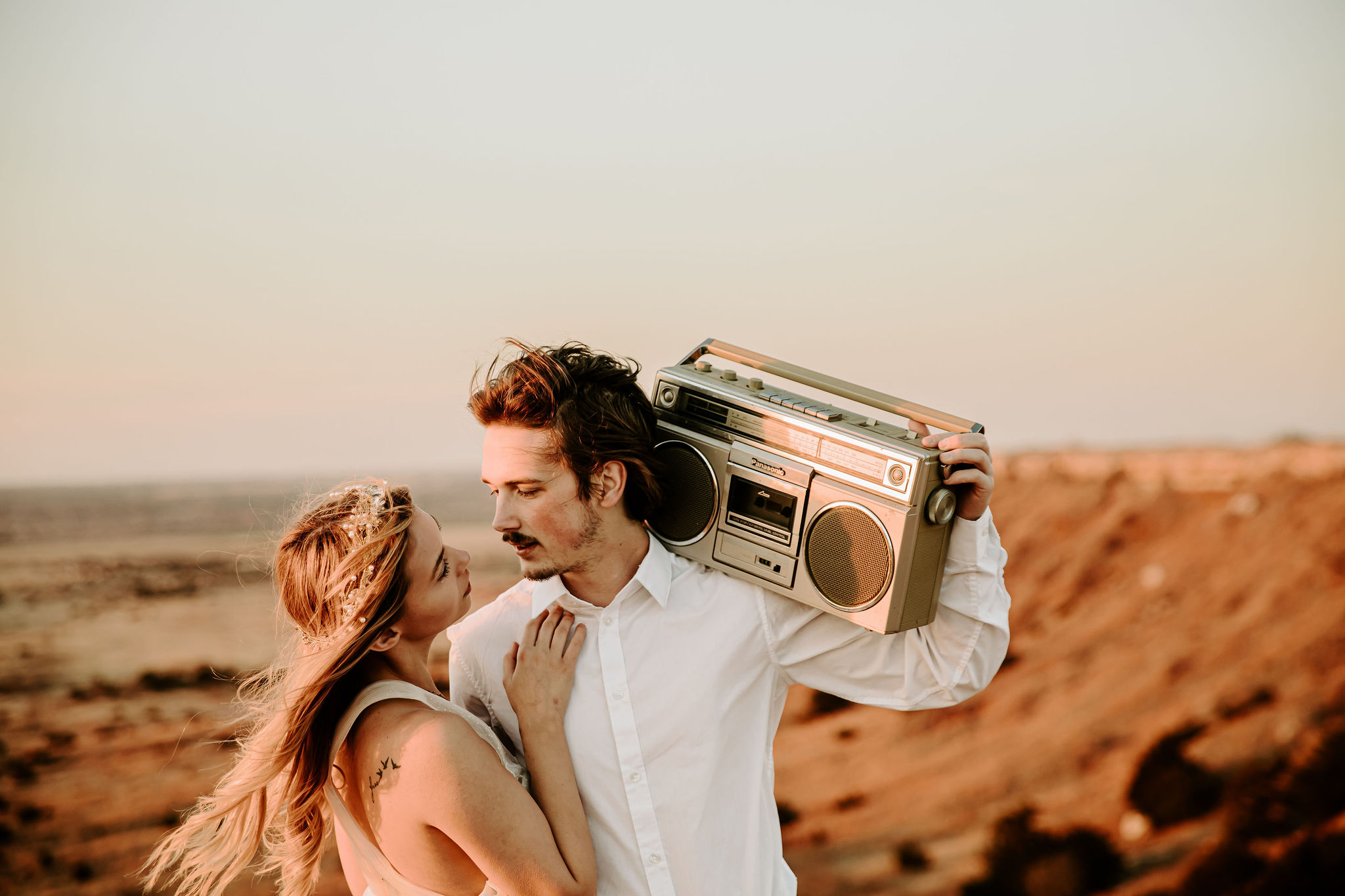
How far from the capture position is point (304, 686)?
5.92 feet

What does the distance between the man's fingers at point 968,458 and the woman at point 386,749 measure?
0.81 m

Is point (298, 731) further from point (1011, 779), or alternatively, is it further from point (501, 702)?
point (1011, 779)

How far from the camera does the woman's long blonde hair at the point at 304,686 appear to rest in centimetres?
181

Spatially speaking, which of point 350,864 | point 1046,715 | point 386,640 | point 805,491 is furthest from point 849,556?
point 1046,715

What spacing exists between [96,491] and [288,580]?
2228cm

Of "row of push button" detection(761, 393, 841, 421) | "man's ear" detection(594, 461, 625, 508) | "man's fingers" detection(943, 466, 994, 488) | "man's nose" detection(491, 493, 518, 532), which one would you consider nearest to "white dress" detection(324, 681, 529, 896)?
"man's nose" detection(491, 493, 518, 532)

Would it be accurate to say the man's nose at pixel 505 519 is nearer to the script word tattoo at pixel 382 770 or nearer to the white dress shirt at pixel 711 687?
the white dress shirt at pixel 711 687

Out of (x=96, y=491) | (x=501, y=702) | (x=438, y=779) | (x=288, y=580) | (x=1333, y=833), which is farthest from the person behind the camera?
(x=96, y=491)

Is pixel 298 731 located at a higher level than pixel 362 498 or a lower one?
lower

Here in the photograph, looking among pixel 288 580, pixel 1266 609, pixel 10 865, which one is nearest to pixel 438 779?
pixel 288 580

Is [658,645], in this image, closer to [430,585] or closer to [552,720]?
[552,720]

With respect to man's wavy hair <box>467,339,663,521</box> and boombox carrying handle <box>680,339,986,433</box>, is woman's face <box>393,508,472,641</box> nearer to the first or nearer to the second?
man's wavy hair <box>467,339,663,521</box>

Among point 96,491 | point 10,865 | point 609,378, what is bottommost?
point 10,865

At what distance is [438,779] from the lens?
1.70 meters
